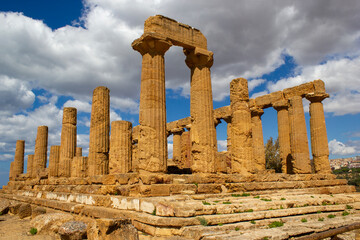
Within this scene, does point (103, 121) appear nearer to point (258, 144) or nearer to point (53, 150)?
point (53, 150)

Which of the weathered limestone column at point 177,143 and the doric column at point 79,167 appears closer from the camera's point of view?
the doric column at point 79,167

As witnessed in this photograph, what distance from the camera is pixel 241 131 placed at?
539 inches

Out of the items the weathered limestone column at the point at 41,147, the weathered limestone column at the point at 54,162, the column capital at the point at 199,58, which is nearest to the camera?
the column capital at the point at 199,58

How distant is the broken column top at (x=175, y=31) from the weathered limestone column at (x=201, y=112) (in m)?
0.48

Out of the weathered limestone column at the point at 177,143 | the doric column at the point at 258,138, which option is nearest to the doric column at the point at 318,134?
the doric column at the point at 258,138

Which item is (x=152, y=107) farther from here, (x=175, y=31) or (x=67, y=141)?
(x=67, y=141)

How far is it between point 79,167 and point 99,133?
9.22 ft

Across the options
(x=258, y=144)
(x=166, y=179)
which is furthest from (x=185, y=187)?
(x=258, y=144)

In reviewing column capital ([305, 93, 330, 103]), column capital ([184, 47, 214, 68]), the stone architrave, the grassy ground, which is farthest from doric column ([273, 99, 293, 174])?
the grassy ground

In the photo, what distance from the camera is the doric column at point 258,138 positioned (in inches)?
803

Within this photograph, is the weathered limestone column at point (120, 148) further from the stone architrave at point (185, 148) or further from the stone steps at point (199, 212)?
the stone architrave at point (185, 148)

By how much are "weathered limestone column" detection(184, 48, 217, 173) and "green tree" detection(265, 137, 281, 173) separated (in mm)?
19715

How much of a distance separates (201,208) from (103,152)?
29.7ft

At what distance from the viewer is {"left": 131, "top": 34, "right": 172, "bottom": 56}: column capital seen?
1127 centimetres
